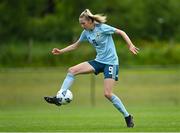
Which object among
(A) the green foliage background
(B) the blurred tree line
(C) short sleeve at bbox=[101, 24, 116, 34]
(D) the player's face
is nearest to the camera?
(C) short sleeve at bbox=[101, 24, 116, 34]

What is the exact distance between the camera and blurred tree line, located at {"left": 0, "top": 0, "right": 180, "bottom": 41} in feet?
153

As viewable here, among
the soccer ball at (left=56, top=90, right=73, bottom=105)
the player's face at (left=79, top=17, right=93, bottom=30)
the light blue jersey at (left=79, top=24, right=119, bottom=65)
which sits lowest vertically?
the soccer ball at (left=56, top=90, right=73, bottom=105)

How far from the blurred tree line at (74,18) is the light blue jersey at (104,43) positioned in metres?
29.9

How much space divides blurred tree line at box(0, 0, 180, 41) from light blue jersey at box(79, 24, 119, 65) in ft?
98.1

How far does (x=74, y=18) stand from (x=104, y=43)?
116 ft

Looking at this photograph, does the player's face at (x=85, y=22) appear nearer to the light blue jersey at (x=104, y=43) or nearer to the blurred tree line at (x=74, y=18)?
A: the light blue jersey at (x=104, y=43)

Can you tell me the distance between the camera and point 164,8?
55406 mm

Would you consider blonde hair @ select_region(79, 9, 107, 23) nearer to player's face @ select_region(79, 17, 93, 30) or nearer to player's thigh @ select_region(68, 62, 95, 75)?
player's face @ select_region(79, 17, 93, 30)

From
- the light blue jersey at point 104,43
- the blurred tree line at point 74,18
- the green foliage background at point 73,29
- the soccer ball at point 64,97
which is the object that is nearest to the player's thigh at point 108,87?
the light blue jersey at point 104,43

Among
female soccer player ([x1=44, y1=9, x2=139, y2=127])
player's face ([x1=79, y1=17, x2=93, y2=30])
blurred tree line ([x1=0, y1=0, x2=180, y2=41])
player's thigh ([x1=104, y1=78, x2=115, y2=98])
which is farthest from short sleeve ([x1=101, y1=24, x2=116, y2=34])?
blurred tree line ([x1=0, y1=0, x2=180, y2=41])

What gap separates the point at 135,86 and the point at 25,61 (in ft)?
35.4

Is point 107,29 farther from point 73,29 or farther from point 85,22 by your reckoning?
point 73,29

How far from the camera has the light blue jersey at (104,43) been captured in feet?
50.2

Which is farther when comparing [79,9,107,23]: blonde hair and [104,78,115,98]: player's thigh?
[79,9,107,23]: blonde hair
